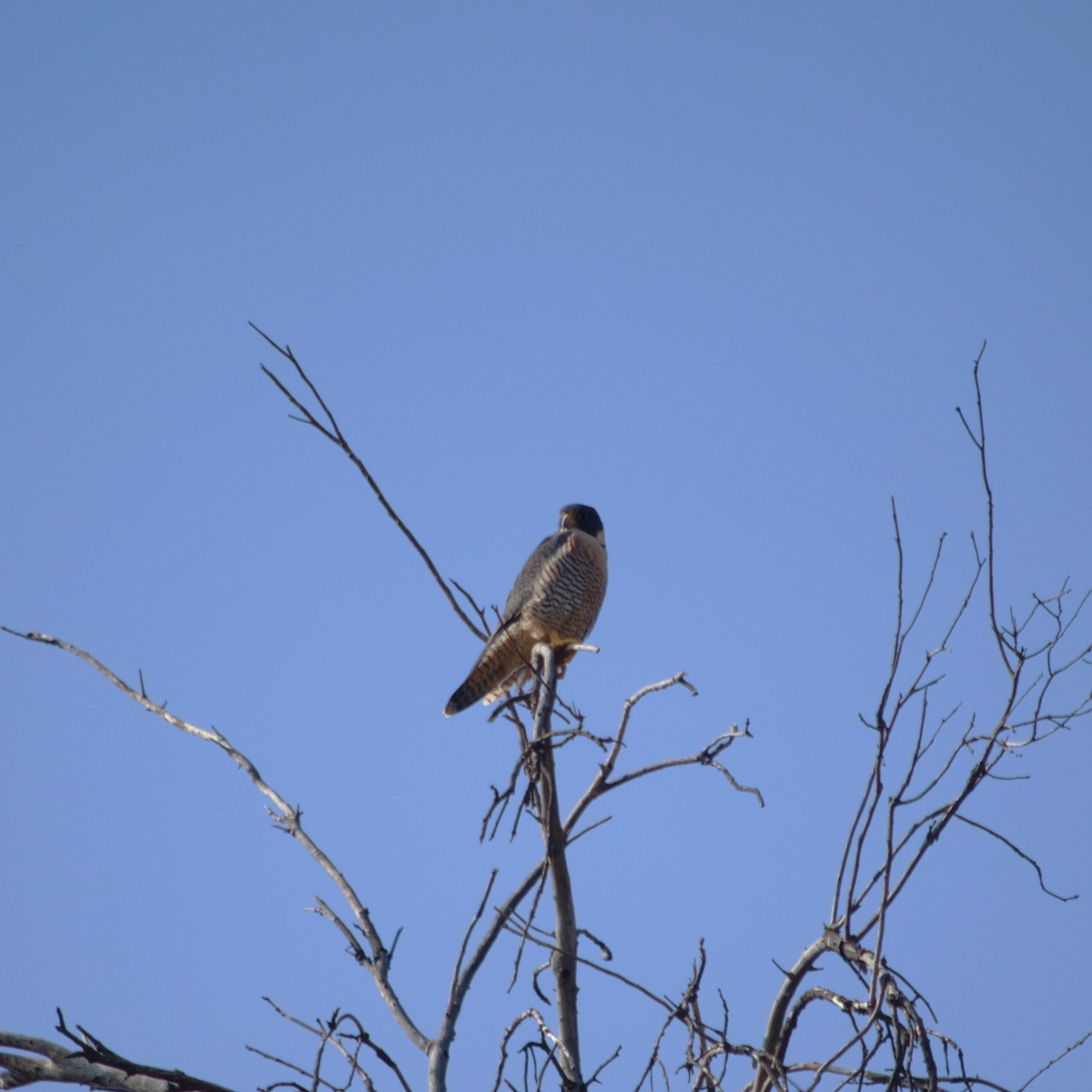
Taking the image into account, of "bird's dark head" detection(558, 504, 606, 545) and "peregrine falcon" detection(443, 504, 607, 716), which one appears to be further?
"bird's dark head" detection(558, 504, 606, 545)

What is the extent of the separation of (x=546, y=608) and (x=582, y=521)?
1.01 metres

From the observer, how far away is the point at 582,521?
7.13 metres

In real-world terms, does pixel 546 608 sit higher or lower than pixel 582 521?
lower

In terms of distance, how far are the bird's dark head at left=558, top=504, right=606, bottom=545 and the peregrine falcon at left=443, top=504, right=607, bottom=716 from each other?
275 millimetres

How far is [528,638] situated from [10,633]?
386 cm

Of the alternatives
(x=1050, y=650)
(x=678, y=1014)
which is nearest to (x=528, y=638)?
(x=1050, y=650)

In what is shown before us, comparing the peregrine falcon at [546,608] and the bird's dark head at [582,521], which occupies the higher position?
the bird's dark head at [582,521]

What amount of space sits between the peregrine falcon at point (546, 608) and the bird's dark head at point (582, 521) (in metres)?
0.27

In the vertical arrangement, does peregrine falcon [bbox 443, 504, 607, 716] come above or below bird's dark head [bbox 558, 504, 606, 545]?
below

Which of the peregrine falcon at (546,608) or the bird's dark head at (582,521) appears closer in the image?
the peregrine falcon at (546,608)

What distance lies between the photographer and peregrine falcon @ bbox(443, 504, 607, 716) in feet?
19.7

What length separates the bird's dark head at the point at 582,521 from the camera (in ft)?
23.3

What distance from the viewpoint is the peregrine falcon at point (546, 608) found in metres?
6.02

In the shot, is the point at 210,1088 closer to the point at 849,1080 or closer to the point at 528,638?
the point at 849,1080
